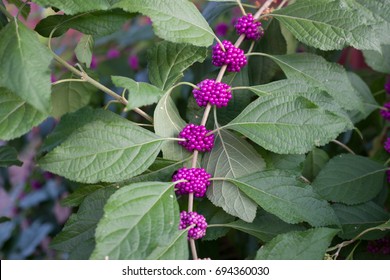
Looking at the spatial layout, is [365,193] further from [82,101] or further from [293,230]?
[82,101]

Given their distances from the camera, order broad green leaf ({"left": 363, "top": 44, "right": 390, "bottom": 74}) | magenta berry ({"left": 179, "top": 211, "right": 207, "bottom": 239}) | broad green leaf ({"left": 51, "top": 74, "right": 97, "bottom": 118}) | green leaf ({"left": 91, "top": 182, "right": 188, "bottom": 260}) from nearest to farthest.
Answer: green leaf ({"left": 91, "top": 182, "right": 188, "bottom": 260})
magenta berry ({"left": 179, "top": 211, "right": 207, "bottom": 239})
broad green leaf ({"left": 51, "top": 74, "right": 97, "bottom": 118})
broad green leaf ({"left": 363, "top": 44, "right": 390, "bottom": 74})

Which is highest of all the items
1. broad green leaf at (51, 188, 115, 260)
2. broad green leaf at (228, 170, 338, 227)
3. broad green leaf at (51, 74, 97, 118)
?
broad green leaf at (228, 170, 338, 227)

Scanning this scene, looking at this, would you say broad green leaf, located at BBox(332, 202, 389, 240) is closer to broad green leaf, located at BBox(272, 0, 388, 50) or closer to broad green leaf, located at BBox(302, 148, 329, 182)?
broad green leaf, located at BBox(302, 148, 329, 182)

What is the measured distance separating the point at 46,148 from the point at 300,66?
0.41 metres

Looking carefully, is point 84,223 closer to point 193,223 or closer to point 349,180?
point 193,223

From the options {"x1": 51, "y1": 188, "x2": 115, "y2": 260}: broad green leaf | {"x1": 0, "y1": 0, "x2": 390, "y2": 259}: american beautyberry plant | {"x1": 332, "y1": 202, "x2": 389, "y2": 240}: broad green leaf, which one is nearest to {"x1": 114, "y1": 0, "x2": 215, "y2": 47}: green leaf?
{"x1": 0, "y1": 0, "x2": 390, "y2": 259}: american beautyberry plant

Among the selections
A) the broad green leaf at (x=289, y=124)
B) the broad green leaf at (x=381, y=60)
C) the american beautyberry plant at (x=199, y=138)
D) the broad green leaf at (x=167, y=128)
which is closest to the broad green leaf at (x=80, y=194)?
the american beautyberry plant at (x=199, y=138)

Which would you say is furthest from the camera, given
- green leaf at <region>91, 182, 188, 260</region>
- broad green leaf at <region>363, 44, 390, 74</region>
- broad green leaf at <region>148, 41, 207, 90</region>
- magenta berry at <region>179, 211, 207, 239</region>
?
broad green leaf at <region>363, 44, 390, 74</region>

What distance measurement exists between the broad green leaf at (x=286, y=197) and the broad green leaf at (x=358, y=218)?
13cm

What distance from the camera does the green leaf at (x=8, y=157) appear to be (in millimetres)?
871

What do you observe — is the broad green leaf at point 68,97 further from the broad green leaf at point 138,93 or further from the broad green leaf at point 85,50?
the broad green leaf at point 138,93

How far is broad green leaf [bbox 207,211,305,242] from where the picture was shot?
0.73 meters

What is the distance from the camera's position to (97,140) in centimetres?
66

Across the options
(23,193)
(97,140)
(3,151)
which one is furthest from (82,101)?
(23,193)
